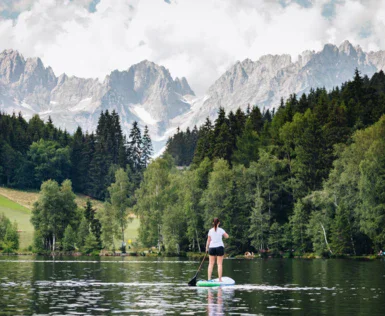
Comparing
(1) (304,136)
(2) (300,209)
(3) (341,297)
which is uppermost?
(1) (304,136)

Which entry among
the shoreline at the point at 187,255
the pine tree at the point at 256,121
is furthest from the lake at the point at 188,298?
the pine tree at the point at 256,121

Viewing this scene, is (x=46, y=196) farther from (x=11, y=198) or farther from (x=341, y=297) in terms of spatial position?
(x=341, y=297)

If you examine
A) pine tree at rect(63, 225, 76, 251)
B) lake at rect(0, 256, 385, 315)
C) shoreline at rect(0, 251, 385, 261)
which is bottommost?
lake at rect(0, 256, 385, 315)

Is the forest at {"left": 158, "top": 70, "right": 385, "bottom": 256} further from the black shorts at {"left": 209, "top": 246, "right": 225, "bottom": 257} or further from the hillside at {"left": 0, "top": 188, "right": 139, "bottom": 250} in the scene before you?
the black shorts at {"left": 209, "top": 246, "right": 225, "bottom": 257}

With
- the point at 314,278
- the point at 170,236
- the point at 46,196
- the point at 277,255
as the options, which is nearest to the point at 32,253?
the point at 46,196

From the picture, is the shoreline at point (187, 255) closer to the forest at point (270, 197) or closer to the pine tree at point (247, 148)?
the forest at point (270, 197)

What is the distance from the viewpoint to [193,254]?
108m

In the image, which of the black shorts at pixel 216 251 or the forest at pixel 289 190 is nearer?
the black shorts at pixel 216 251

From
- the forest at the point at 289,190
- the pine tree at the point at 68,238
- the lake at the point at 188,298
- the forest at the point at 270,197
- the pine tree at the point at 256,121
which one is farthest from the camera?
the pine tree at the point at 256,121

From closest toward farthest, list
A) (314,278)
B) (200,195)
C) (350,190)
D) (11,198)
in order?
(314,278), (350,190), (200,195), (11,198)

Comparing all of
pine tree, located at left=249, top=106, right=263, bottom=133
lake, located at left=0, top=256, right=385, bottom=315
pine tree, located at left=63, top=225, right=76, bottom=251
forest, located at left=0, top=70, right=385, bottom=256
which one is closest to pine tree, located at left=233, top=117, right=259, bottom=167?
forest, located at left=0, top=70, right=385, bottom=256

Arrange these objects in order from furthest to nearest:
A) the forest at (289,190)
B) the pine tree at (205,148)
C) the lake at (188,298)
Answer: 1. the pine tree at (205,148)
2. the forest at (289,190)
3. the lake at (188,298)

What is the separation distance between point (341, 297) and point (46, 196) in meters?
95.7

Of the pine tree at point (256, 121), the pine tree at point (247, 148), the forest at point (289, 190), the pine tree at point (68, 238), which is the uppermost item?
the pine tree at point (256, 121)
